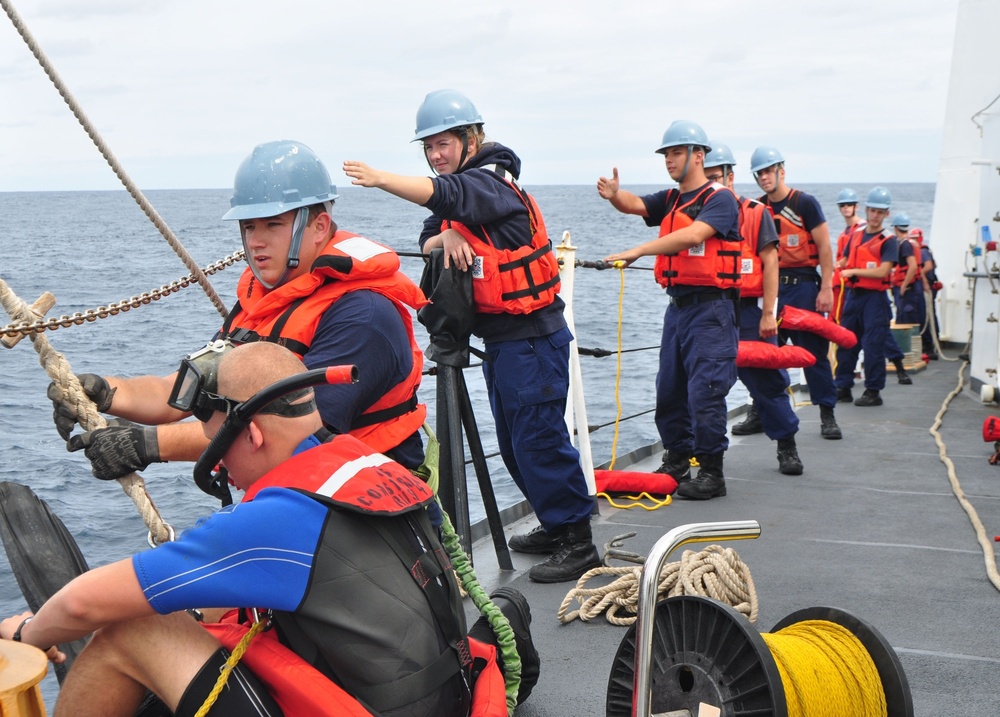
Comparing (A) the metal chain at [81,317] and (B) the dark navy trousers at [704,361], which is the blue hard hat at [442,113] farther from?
(B) the dark navy trousers at [704,361]

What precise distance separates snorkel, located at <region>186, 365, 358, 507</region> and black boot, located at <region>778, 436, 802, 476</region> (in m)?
4.70

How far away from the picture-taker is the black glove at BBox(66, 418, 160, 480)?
2342 mm

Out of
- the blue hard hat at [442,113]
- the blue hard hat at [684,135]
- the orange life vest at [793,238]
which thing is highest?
the blue hard hat at [442,113]

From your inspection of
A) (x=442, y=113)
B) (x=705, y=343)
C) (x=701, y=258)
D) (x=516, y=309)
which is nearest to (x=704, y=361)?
(x=705, y=343)

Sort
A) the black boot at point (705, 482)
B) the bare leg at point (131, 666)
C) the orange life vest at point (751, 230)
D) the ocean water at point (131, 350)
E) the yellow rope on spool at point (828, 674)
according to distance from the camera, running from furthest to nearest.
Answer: the ocean water at point (131, 350) < the orange life vest at point (751, 230) < the black boot at point (705, 482) < the yellow rope on spool at point (828, 674) < the bare leg at point (131, 666)

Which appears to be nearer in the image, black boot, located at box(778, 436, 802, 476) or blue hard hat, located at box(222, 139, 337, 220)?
blue hard hat, located at box(222, 139, 337, 220)

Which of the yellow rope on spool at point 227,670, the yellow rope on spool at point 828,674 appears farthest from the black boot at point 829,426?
the yellow rope on spool at point 227,670

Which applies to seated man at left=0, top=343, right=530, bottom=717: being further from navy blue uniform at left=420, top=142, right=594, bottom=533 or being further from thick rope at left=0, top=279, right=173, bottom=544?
navy blue uniform at left=420, top=142, right=594, bottom=533

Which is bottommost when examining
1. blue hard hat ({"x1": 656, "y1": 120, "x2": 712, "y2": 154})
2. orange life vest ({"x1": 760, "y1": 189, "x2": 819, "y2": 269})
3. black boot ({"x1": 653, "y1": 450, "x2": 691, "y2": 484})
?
black boot ({"x1": 653, "y1": 450, "x2": 691, "y2": 484})

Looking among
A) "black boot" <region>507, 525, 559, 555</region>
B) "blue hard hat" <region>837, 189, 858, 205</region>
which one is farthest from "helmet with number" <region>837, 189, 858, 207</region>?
"black boot" <region>507, 525, 559, 555</region>

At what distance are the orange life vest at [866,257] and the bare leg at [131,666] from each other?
27.9 feet

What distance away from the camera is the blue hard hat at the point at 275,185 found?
268 cm

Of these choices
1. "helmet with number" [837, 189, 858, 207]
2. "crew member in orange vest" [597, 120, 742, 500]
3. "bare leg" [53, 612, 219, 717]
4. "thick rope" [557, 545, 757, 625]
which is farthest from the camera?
"helmet with number" [837, 189, 858, 207]

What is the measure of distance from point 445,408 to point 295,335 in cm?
137
